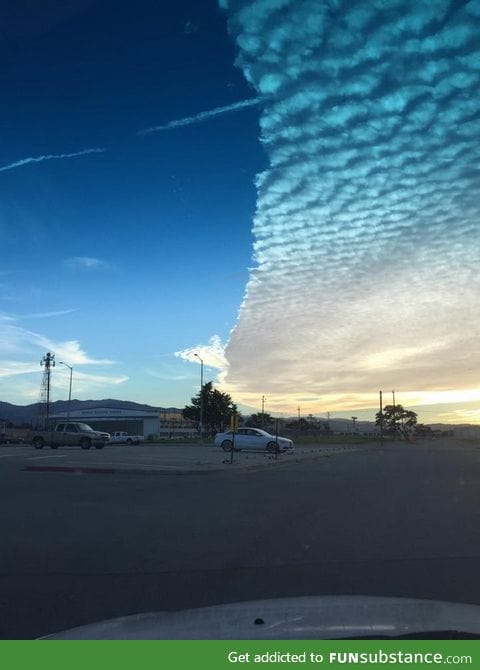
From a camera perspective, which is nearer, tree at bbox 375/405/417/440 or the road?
the road

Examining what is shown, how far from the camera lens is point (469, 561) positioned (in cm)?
792

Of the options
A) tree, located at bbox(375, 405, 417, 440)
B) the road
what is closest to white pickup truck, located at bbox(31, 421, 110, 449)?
the road

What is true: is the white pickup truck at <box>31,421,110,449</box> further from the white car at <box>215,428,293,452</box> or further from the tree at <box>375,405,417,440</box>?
the tree at <box>375,405,417,440</box>

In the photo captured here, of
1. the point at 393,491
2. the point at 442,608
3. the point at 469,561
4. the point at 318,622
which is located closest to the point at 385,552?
the point at 469,561

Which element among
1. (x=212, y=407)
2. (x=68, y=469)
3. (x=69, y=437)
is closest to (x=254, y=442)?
(x=69, y=437)

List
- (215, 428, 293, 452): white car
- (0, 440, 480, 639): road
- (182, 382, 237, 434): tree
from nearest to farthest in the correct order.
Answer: (0, 440, 480, 639): road, (215, 428, 293, 452): white car, (182, 382, 237, 434): tree

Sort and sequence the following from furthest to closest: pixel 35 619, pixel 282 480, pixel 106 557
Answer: pixel 282 480
pixel 106 557
pixel 35 619

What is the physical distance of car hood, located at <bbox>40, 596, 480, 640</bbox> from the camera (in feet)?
11.7

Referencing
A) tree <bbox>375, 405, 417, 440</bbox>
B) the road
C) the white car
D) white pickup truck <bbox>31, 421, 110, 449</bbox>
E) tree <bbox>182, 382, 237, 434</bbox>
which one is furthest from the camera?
tree <bbox>375, 405, 417, 440</bbox>

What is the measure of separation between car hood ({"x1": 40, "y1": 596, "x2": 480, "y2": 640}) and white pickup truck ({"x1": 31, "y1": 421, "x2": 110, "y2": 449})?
3852 centimetres

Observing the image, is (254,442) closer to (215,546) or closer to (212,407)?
(215,546)

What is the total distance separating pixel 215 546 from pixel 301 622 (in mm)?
5401

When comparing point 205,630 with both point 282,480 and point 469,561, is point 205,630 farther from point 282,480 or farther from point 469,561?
point 282,480
